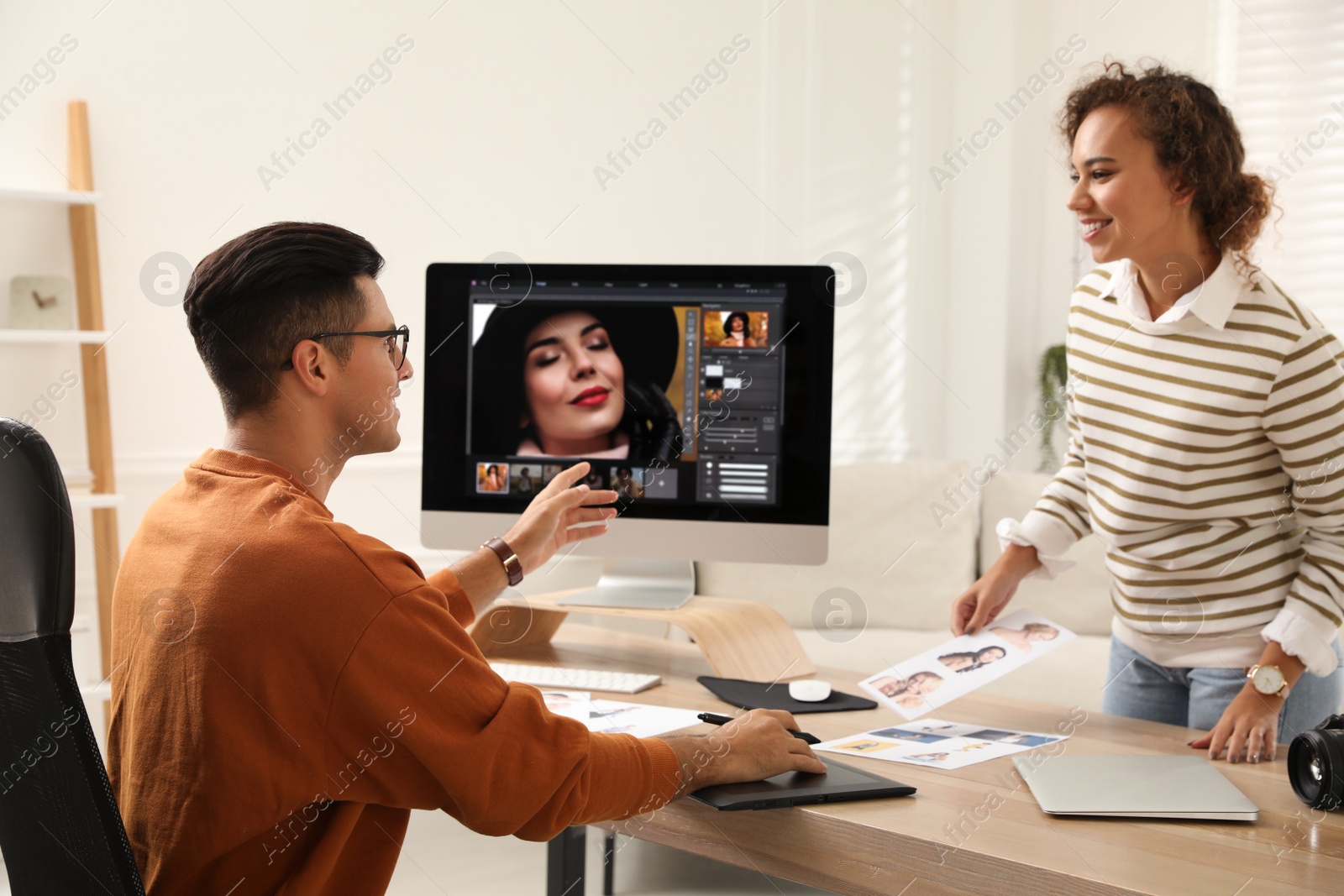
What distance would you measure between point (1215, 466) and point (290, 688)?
1.32m

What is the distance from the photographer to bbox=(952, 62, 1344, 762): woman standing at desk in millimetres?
1549

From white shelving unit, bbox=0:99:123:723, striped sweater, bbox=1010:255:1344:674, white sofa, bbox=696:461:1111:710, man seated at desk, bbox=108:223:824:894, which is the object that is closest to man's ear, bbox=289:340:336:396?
man seated at desk, bbox=108:223:824:894

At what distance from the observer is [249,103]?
3.16 metres

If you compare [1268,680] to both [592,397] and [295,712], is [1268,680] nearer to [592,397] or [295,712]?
[592,397]

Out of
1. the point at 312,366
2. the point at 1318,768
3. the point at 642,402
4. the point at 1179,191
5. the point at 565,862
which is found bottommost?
the point at 565,862

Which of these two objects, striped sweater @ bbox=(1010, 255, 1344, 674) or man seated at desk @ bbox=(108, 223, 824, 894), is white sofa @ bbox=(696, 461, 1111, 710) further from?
man seated at desk @ bbox=(108, 223, 824, 894)

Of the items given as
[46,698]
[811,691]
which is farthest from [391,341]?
[811,691]

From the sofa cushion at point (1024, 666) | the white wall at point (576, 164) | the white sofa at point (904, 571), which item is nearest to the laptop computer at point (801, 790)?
the sofa cushion at point (1024, 666)

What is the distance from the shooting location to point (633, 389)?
2.03 meters

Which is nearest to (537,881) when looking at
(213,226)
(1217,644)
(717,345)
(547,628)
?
(547,628)

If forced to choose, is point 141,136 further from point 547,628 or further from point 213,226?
point 547,628

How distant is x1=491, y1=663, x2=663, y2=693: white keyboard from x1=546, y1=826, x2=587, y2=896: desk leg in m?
0.39

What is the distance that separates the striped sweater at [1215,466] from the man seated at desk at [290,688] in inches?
34.6

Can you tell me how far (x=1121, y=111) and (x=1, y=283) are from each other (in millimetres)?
2704
